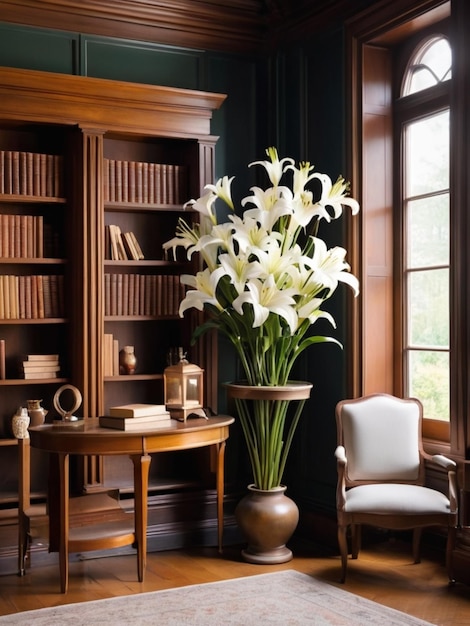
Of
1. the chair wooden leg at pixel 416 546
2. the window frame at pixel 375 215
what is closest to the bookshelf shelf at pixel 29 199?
the window frame at pixel 375 215

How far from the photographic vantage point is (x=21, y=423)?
5055 millimetres

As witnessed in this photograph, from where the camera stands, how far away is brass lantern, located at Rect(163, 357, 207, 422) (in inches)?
200

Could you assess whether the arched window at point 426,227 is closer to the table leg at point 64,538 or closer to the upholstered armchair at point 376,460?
the upholstered armchair at point 376,460

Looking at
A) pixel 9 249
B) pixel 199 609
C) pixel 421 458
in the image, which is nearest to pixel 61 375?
Answer: pixel 9 249

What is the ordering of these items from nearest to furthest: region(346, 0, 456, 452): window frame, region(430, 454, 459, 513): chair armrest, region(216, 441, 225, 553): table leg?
region(430, 454, 459, 513): chair armrest < region(216, 441, 225, 553): table leg < region(346, 0, 456, 452): window frame

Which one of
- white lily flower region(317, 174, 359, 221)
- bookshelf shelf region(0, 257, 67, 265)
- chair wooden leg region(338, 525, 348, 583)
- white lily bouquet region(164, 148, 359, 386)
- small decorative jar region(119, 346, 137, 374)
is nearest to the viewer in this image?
chair wooden leg region(338, 525, 348, 583)

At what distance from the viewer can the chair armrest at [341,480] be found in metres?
4.65

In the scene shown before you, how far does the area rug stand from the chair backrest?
0.73 metres

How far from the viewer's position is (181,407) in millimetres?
5062

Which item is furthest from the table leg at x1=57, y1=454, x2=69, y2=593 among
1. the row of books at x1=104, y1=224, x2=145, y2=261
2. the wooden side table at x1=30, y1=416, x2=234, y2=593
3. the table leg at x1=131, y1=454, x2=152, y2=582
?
the row of books at x1=104, y1=224, x2=145, y2=261

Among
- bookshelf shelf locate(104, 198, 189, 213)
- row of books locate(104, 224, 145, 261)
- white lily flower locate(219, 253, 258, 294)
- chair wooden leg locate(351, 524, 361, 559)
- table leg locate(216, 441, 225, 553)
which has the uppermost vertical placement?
bookshelf shelf locate(104, 198, 189, 213)

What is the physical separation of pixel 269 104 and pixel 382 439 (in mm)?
2445

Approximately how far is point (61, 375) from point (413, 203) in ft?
7.91

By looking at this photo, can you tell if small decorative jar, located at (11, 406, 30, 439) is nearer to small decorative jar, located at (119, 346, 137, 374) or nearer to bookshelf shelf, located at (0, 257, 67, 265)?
small decorative jar, located at (119, 346, 137, 374)
